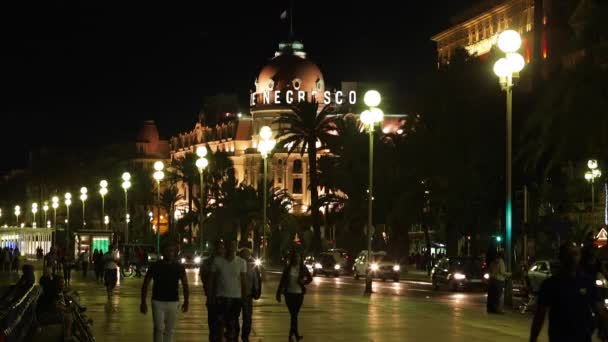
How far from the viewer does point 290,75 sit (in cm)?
17538

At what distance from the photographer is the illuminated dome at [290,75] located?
6885 inches

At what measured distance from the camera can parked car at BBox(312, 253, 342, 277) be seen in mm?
70438

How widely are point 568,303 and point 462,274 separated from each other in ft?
123

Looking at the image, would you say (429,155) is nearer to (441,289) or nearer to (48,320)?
(441,289)

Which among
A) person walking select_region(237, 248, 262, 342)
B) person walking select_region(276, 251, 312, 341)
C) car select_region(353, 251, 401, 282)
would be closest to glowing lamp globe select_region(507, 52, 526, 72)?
person walking select_region(276, 251, 312, 341)

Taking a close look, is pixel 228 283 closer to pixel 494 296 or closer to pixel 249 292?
pixel 249 292

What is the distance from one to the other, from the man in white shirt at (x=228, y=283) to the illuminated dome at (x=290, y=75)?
505 feet

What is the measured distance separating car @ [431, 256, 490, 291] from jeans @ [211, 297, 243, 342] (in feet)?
98.8

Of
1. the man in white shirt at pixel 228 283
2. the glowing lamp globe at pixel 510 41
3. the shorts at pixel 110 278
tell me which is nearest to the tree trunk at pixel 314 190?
the shorts at pixel 110 278

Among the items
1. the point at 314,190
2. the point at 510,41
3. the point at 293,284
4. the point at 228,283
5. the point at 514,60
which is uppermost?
the point at 510,41

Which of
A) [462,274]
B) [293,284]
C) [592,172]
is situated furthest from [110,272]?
[592,172]

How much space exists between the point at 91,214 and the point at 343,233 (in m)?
78.1

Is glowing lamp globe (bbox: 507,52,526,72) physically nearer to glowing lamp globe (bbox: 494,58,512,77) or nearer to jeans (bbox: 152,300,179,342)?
glowing lamp globe (bbox: 494,58,512,77)

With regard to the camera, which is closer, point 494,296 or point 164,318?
point 164,318
